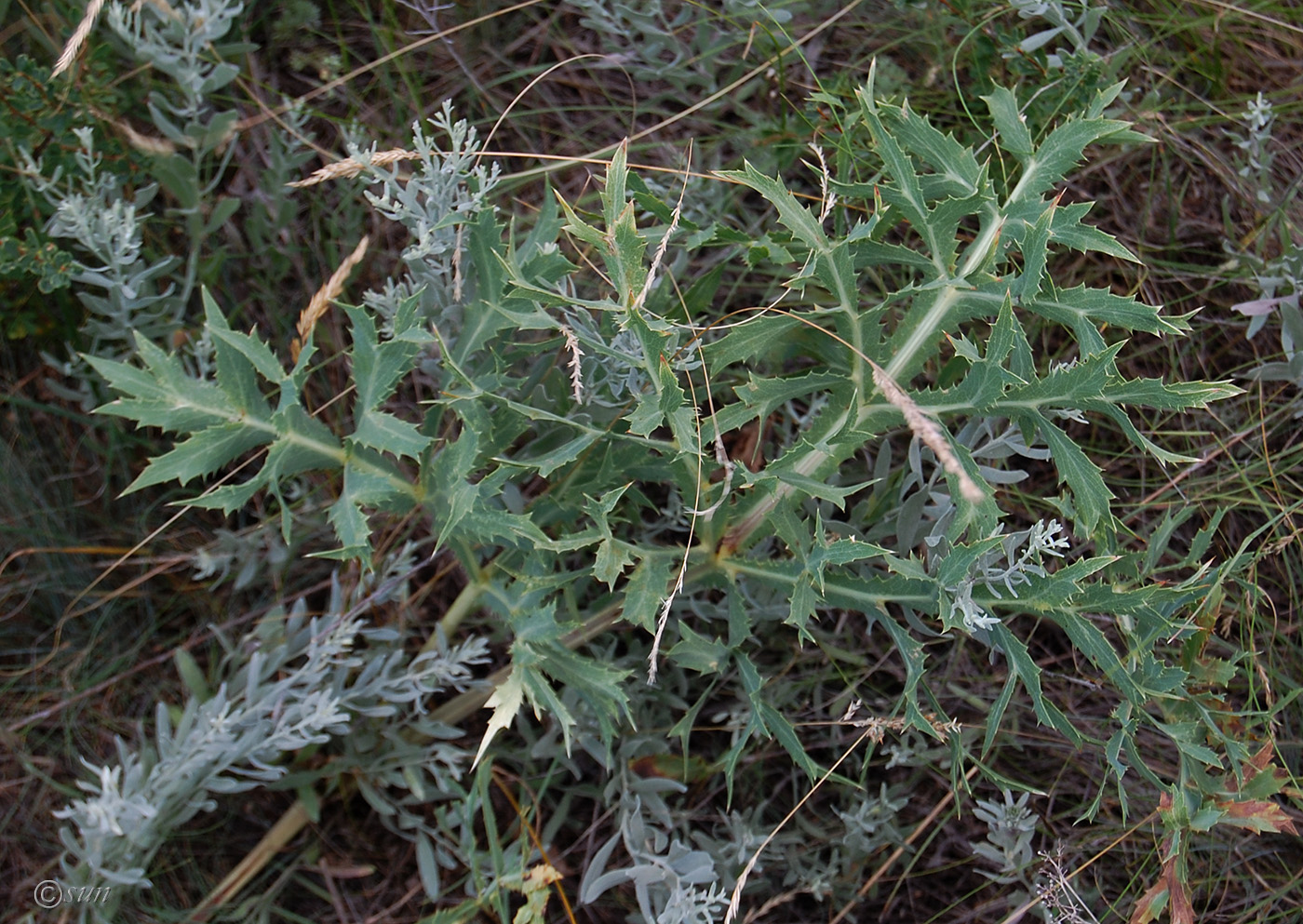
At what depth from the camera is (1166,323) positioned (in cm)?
158

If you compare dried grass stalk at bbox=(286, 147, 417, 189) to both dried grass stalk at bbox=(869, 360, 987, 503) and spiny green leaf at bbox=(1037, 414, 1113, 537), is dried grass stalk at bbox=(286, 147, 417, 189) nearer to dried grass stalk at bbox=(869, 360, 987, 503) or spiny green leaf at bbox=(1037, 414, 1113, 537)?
dried grass stalk at bbox=(869, 360, 987, 503)

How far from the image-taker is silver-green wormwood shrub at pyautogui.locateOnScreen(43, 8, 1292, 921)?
1.60 m

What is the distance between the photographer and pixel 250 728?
2180mm

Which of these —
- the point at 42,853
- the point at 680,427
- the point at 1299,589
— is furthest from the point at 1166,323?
the point at 42,853

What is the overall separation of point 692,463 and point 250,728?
1.18 meters

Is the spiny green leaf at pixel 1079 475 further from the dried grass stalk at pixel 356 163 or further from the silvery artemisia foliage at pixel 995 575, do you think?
the dried grass stalk at pixel 356 163

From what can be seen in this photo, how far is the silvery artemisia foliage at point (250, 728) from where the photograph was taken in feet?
6.70

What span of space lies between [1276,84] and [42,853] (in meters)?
3.60

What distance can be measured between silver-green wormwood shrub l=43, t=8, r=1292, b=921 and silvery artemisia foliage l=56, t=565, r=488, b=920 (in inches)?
0.5

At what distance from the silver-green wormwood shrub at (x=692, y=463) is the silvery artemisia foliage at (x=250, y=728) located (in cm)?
1

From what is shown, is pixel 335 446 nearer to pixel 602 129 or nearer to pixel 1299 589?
pixel 602 129

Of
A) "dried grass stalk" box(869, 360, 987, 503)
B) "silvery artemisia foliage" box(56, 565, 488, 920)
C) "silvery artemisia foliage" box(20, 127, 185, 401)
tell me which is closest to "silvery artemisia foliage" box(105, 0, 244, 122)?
"silvery artemisia foliage" box(20, 127, 185, 401)

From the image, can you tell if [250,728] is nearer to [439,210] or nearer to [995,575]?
[439,210]

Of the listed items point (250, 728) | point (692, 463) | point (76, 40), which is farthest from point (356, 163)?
point (250, 728)
